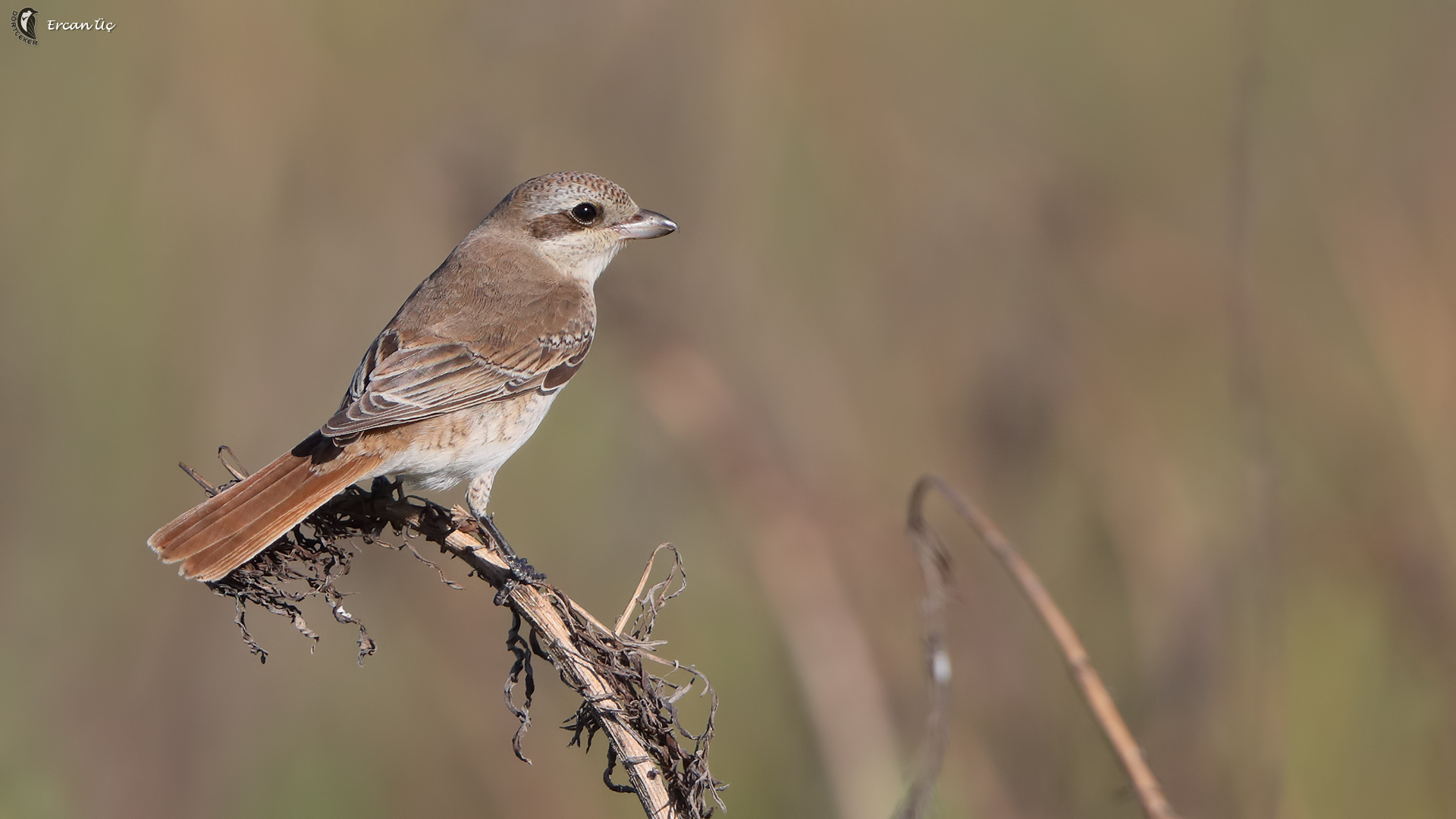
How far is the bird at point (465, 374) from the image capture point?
8.57ft

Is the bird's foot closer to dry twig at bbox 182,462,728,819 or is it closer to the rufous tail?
dry twig at bbox 182,462,728,819

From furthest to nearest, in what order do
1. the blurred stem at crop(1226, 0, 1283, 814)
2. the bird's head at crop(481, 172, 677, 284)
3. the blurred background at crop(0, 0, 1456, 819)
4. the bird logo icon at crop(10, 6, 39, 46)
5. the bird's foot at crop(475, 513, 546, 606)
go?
the bird logo icon at crop(10, 6, 39, 46) → the bird's head at crop(481, 172, 677, 284) → the blurred background at crop(0, 0, 1456, 819) → the blurred stem at crop(1226, 0, 1283, 814) → the bird's foot at crop(475, 513, 546, 606)

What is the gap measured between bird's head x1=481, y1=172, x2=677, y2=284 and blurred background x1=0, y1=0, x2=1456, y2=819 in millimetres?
171

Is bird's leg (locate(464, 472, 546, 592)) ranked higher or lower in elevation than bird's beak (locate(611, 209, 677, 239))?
lower

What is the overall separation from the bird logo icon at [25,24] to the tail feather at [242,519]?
2.79m

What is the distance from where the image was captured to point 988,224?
4.68 m

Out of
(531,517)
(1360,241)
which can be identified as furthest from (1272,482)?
(531,517)

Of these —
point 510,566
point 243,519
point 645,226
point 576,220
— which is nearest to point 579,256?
point 576,220

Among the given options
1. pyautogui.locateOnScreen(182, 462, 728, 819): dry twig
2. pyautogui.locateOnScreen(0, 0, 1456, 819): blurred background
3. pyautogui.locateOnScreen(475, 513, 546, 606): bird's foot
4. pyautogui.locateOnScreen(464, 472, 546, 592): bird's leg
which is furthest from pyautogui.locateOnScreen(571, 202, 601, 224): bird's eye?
pyautogui.locateOnScreen(182, 462, 728, 819): dry twig

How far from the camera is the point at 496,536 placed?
3.00m

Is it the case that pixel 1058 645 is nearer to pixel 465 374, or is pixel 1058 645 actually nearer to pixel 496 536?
pixel 496 536

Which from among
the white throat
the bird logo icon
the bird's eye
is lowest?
the white throat

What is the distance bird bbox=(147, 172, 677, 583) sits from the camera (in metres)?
2.61

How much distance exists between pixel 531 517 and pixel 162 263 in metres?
1.68
